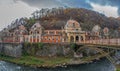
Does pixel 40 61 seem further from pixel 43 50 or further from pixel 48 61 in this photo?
pixel 43 50

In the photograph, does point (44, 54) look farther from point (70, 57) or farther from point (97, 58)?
point (97, 58)

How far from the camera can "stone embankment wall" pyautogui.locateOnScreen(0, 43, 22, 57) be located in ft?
405

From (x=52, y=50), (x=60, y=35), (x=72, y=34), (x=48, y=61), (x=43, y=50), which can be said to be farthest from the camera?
(x=60, y=35)

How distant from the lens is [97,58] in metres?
106

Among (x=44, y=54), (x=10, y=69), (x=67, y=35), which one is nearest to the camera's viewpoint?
(x=10, y=69)

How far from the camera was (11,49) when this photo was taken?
129000 mm

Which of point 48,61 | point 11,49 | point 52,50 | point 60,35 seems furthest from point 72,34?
point 48,61

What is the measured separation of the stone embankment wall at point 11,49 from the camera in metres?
123

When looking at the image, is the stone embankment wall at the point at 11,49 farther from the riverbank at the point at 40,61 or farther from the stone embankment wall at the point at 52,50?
the riverbank at the point at 40,61

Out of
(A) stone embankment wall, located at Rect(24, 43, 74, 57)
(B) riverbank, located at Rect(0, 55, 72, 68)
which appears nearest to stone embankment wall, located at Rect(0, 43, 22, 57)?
(A) stone embankment wall, located at Rect(24, 43, 74, 57)

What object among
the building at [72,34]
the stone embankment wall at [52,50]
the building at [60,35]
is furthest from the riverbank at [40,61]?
the building at [72,34]

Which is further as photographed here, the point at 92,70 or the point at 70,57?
the point at 70,57

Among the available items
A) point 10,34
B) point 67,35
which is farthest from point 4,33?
point 67,35

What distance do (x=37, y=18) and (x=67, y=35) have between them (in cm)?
6956
